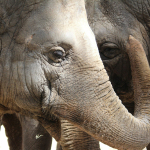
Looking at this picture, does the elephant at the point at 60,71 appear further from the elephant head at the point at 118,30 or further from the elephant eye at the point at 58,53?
the elephant head at the point at 118,30

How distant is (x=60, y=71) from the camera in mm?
2023

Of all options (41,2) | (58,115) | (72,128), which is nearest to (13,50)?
(41,2)

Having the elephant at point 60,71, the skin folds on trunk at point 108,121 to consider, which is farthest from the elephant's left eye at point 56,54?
the skin folds on trunk at point 108,121

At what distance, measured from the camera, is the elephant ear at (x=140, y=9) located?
3027 millimetres

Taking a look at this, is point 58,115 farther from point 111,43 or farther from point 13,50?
point 111,43

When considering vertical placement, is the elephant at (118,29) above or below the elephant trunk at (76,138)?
above

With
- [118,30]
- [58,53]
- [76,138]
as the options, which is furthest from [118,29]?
[58,53]

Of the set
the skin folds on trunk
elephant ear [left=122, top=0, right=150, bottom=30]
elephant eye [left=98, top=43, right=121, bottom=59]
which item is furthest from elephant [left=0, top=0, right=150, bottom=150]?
elephant ear [left=122, top=0, right=150, bottom=30]

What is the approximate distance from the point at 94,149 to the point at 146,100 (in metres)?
0.48

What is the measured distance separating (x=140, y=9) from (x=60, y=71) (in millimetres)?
1299

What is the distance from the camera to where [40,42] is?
2.04m

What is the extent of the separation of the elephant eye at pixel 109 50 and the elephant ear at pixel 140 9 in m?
0.34

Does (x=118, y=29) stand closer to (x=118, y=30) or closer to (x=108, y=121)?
(x=118, y=30)

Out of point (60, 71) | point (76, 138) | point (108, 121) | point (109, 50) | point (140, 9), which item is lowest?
point (76, 138)
